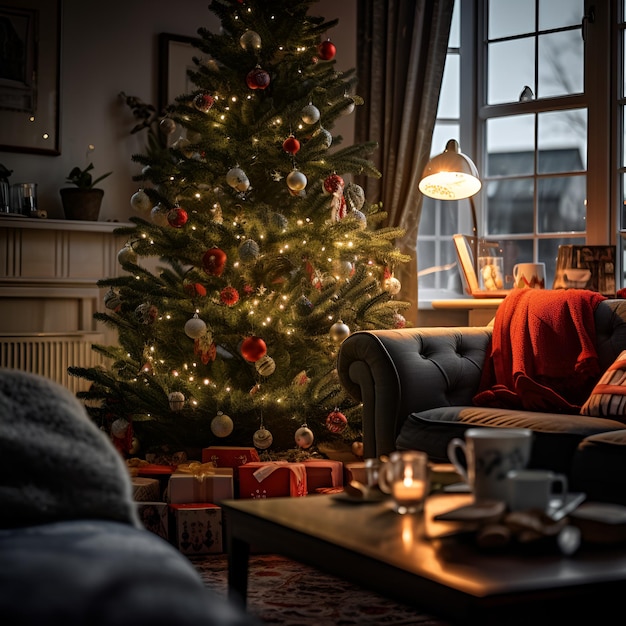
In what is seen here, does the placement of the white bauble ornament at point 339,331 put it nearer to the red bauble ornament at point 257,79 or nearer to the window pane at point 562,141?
the red bauble ornament at point 257,79

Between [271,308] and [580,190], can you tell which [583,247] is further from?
[271,308]

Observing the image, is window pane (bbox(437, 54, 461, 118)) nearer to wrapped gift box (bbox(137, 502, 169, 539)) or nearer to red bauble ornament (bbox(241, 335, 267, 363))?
red bauble ornament (bbox(241, 335, 267, 363))

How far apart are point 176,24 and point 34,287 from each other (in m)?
1.55

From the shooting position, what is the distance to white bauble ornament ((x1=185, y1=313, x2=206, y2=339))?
11.1 ft

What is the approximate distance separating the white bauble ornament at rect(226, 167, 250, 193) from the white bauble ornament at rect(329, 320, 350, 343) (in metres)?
0.61

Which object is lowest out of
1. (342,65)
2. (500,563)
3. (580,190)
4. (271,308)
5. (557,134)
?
(500,563)

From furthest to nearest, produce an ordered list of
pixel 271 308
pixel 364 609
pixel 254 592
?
1. pixel 271 308
2. pixel 254 592
3. pixel 364 609

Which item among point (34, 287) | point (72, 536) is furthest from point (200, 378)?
point (72, 536)

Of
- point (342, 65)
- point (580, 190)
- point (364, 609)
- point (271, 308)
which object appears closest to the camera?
point (364, 609)

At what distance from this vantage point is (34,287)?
4520mm

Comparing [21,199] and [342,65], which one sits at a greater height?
[342,65]

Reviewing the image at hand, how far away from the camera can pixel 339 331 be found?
3.47 m

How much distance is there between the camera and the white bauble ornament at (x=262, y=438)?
11.1ft

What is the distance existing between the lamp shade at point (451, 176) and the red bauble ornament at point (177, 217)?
110 centimetres
